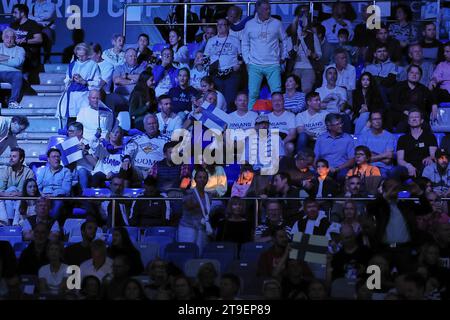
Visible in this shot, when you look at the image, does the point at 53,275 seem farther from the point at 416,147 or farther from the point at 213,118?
the point at 416,147

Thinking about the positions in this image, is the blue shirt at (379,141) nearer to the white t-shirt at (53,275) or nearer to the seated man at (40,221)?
the seated man at (40,221)

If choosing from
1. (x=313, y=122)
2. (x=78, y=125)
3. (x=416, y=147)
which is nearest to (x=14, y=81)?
(x=78, y=125)

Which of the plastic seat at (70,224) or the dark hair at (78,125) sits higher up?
the dark hair at (78,125)

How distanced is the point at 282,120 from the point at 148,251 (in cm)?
234

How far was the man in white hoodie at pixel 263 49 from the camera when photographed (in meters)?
14.1

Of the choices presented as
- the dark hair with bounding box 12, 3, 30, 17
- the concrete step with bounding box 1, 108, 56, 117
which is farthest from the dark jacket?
the dark hair with bounding box 12, 3, 30, 17

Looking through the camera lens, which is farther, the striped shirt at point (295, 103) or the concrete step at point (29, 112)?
the concrete step at point (29, 112)

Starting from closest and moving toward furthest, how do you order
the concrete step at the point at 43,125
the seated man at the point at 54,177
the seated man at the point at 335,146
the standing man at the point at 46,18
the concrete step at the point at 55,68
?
1. the seated man at the point at 335,146
2. the seated man at the point at 54,177
3. the concrete step at the point at 43,125
4. the concrete step at the point at 55,68
5. the standing man at the point at 46,18

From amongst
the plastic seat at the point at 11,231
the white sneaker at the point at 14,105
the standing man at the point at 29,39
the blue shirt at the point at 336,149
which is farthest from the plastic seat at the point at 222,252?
the standing man at the point at 29,39

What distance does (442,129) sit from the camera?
44.3 ft

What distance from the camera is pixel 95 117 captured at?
1413cm

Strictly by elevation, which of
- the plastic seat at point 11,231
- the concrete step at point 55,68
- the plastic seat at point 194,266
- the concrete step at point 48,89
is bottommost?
the plastic seat at point 194,266

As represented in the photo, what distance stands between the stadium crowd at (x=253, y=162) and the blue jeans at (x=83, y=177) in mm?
12
